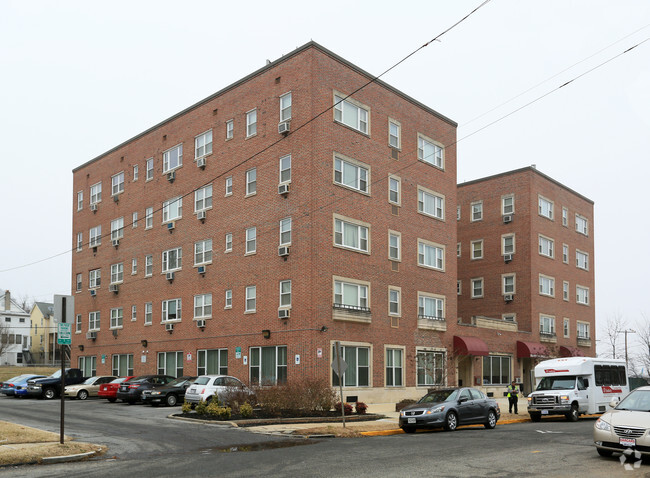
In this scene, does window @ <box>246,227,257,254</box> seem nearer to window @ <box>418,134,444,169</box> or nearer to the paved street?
window @ <box>418,134,444,169</box>

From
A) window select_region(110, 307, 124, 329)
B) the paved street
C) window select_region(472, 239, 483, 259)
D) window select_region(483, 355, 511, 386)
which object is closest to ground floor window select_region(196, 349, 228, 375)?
window select_region(110, 307, 124, 329)

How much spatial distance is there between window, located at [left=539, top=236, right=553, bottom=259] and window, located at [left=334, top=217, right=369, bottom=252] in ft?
72.6

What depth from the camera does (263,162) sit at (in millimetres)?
38406

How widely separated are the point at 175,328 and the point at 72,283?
16.8m

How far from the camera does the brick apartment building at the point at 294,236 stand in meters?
35.7

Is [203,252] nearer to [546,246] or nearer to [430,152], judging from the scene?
[430,152]

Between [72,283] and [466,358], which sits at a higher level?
[72,283]

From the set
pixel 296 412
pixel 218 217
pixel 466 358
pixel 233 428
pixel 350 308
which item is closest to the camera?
pixel 233 428

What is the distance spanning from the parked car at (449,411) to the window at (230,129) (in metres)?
22.1

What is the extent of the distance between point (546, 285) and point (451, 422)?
3488 centimetres

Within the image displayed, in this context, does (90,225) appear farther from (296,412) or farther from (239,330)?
(296,412)

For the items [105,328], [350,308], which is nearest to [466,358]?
[350,308]

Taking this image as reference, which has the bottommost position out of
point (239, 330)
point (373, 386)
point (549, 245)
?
point (373, 386)

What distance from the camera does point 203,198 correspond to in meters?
43.0
